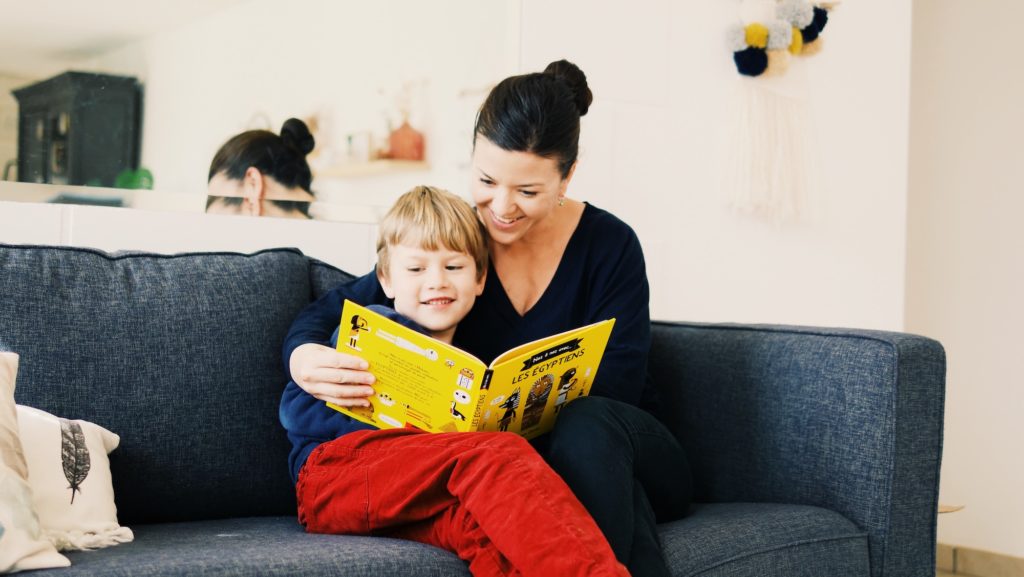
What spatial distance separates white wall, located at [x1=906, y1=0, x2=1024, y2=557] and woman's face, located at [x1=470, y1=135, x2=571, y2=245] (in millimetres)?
2055

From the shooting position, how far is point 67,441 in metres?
1.41

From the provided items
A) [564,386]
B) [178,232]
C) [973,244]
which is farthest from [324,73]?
[973,244]

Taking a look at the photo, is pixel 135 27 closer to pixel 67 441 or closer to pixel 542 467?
pixel 67 441

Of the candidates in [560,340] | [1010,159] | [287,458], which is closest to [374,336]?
[560,340]

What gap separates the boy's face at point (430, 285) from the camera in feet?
5.51

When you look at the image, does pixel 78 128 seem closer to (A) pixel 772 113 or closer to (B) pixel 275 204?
(B) pixel 275 204

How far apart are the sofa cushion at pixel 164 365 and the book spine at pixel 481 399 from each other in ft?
1.52

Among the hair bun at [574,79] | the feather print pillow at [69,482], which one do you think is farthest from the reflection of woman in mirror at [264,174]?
the feather print pillow at [69,482]

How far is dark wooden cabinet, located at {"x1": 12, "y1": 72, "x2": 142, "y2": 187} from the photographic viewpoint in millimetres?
1920

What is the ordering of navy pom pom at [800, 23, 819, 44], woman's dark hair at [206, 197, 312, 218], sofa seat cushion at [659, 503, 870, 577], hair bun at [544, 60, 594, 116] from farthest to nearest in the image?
navy pom pom at [800, 23, 819, 44]
woman's dark hair at [206, 197, 312, 218]
hair bun at [544, 60, 594, 116]
sofa seat cushion at [659, 503, 870, 577]

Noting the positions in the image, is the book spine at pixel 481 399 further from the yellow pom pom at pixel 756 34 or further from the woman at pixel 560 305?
the yellow pom pom at pixel 756 34

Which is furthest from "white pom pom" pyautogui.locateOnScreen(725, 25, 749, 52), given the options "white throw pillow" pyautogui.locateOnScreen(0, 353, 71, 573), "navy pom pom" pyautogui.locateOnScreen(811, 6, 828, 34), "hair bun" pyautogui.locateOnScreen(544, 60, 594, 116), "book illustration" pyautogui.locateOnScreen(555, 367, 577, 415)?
"white throw pillow" pyautogui.locateOnScreen(0, 353, 71, 573)

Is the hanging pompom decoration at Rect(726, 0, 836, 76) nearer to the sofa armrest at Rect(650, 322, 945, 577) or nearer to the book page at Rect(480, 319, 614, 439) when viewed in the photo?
the sofa armrest at Rect(650, 322, 945, 577)

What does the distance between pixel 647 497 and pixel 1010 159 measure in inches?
91.2
